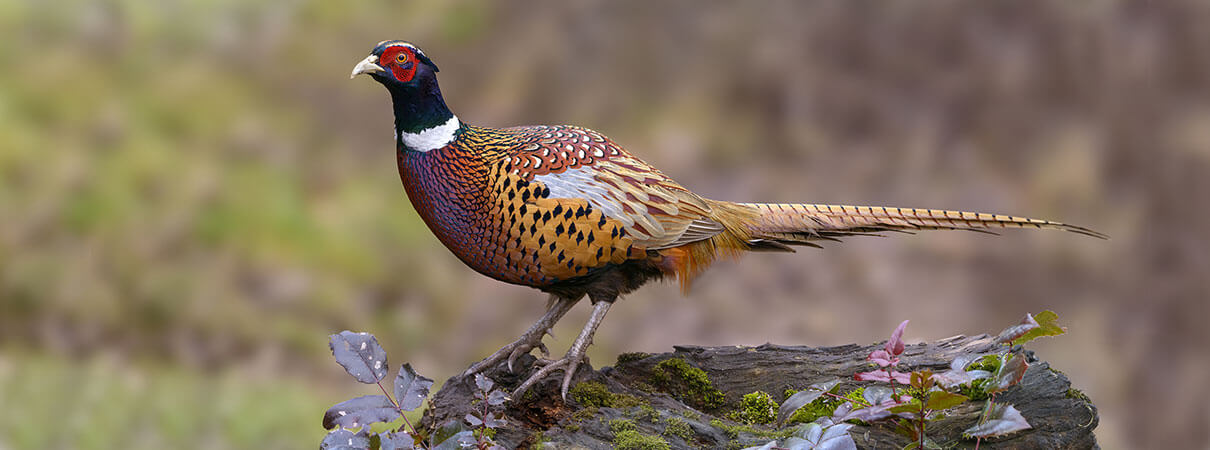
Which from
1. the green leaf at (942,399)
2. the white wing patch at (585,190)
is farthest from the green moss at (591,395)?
the green leaf at (942,399)

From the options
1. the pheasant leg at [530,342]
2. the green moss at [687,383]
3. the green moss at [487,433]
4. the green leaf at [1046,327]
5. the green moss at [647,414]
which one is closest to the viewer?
the green leaf at [1046,327]

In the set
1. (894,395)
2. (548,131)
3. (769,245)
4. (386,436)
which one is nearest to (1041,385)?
(894,395)

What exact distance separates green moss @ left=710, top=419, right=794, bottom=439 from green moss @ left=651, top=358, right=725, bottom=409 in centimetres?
43

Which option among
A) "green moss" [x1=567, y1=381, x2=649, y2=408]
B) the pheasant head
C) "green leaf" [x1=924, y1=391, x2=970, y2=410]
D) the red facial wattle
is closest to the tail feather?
"green moss" [x1=567, y1=381, x2=649, y2=408]

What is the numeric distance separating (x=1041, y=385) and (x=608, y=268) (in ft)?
5.65

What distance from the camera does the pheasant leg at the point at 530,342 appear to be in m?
4.03

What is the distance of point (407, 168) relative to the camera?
12.4 ft

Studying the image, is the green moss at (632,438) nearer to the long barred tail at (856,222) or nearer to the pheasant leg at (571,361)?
the pheasant leg at (571,361)

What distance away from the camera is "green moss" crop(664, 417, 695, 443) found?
3.63m

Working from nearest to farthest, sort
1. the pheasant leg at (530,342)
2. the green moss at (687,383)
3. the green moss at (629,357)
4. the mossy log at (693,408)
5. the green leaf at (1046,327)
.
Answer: the green leaf at (1046,327), the mossy log at (693,408), the pheasant leg at (530,342), the green moss at (687,383), the green moss at (629,357)

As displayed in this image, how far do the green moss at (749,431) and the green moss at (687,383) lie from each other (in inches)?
17.1

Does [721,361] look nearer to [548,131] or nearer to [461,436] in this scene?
[548,131]

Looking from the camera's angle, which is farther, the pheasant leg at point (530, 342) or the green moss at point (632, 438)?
the pheasant leg at point (530, 342)

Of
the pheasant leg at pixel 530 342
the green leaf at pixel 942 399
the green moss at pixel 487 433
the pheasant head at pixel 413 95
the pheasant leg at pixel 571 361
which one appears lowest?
the green leaf at pixel 942 399
